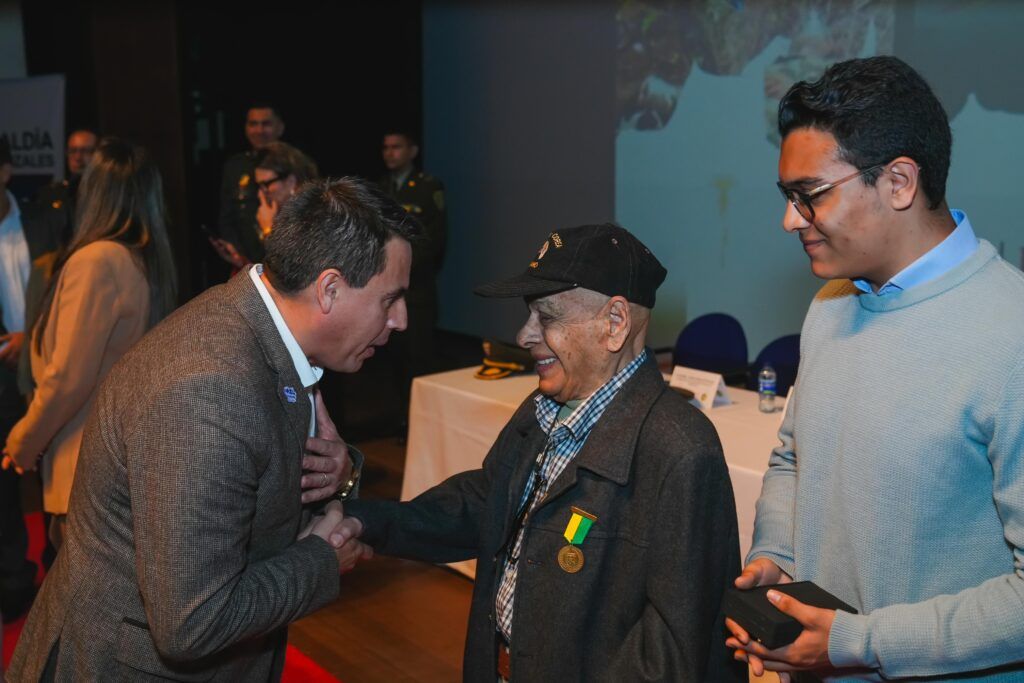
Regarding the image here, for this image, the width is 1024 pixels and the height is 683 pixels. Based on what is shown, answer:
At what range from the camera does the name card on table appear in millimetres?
3562

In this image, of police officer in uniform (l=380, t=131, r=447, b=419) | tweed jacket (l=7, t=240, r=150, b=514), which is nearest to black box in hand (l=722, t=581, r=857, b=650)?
tweed jacket (l=7, t=240, r=150, b=514)

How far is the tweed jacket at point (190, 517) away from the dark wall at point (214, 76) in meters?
6.06

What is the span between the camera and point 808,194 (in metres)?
1.45

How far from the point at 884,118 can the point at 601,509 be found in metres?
0.73

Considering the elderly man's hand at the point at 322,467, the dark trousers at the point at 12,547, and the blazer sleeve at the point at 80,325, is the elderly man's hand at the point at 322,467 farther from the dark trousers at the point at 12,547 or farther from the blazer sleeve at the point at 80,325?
the dark trousers at the point at 12,547

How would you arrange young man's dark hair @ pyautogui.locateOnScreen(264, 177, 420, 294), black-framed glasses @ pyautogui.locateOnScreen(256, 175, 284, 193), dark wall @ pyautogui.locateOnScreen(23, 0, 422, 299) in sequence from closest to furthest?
young man's dark hair @ pyautogui.locateOnScreen(264, 177, 420, 294) → black-framed glasses @ pyautogui.locateOnScreen(256, 175, 284, 193) → dark wall @ pyautogui.locateOnScreen(23, 0, 422, 299)

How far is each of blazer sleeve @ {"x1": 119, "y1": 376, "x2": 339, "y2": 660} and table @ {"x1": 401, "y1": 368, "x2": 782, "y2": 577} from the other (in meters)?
1.93

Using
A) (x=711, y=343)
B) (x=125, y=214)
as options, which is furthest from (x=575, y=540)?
(x=711, y=343)

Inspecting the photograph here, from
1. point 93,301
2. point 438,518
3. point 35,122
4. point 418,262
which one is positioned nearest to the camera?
point 438,518

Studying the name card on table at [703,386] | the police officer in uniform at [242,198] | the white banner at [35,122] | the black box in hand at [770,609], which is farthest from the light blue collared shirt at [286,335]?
the white banner at [35,122]

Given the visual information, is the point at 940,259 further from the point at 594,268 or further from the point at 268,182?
the point at 268,182

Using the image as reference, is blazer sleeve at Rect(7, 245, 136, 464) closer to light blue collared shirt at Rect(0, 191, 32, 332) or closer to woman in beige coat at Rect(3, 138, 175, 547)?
woman in beige coat at Rect(3, 138, 175, 547)

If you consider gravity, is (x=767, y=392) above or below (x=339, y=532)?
below

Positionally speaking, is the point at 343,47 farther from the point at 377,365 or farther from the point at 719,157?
the point at 719,157
